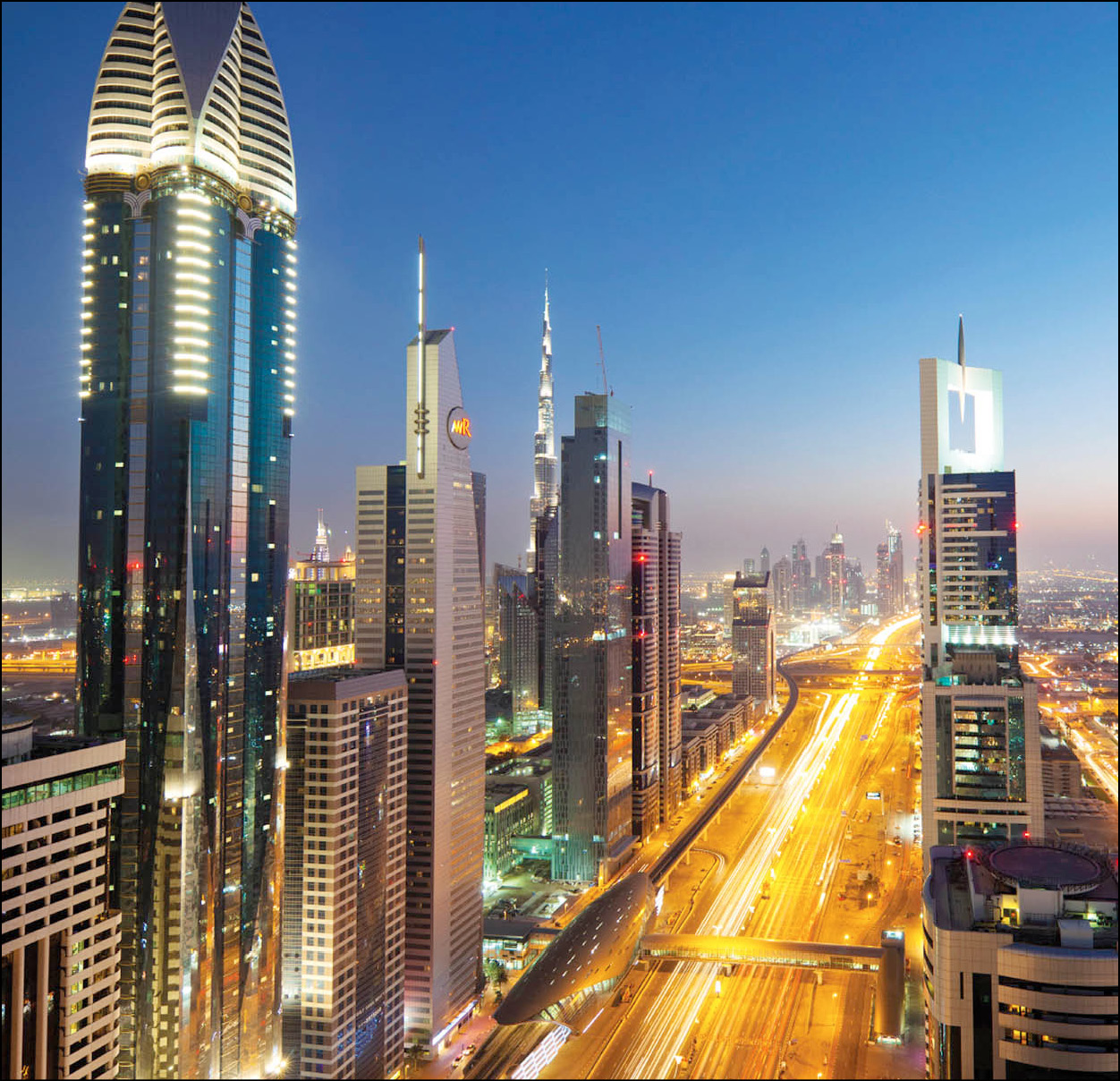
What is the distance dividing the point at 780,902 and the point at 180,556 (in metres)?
21.3

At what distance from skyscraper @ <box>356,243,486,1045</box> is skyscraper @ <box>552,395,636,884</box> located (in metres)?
7.95

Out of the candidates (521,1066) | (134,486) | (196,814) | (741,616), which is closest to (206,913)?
(196,814)

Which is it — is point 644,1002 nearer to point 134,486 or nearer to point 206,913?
point 206,913

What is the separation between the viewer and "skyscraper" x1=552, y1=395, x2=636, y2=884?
33.3 meters

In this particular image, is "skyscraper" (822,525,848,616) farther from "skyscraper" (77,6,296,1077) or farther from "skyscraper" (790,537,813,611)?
"skyscraper" (77,6,296,1077)

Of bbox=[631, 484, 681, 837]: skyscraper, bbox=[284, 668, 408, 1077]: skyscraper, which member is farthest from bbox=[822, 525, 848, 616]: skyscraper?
bbox=[284, 668, 408, 1077]: skyscraper

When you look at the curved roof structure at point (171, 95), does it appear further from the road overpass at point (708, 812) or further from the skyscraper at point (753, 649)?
the skyscraper at point (753, 649)

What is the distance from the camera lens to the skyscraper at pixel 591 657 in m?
33.3

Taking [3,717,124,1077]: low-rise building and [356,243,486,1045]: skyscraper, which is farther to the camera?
[356,243,486,1045]: skyscraper

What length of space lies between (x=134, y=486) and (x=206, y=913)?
8137 millimetres

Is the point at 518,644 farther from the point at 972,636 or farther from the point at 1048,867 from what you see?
the point at 1048,867

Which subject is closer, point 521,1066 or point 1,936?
point 1,936

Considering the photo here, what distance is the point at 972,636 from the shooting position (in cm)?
2972

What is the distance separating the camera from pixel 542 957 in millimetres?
21422
